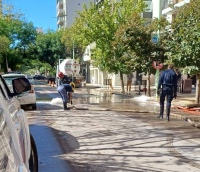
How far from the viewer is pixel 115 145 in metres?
6.80

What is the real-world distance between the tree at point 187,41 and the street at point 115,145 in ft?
10.9

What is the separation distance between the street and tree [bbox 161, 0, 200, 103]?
3330 millimetres

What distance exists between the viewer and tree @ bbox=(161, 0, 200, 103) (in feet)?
41.1

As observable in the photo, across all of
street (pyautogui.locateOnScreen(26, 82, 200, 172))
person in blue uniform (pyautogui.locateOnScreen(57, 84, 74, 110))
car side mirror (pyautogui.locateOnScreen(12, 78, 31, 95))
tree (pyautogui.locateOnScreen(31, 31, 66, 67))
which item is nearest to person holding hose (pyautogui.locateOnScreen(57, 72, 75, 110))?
person in blue uniform (pyautogui.locateOnScreen(57, 84, 74, 110))

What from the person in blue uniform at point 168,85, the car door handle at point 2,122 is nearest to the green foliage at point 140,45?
the person in blue uniform at point 168,85

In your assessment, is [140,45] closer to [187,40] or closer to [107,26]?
[187,40]

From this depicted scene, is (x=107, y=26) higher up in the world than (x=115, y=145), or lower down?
higher up

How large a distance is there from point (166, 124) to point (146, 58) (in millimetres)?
8825

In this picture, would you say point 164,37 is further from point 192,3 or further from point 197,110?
point 197,110

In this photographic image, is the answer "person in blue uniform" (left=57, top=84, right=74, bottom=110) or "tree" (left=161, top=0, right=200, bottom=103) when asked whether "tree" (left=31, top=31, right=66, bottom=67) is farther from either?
"tree" (left=161, top=0, right=200, bottom=103)

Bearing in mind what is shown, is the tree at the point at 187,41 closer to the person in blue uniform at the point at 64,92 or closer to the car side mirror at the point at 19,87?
the person in blue uniform at the point at 64,92

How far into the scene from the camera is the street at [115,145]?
17.6ft

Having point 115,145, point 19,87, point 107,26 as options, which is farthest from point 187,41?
point 107,26

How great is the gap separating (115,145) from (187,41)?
286 inches
